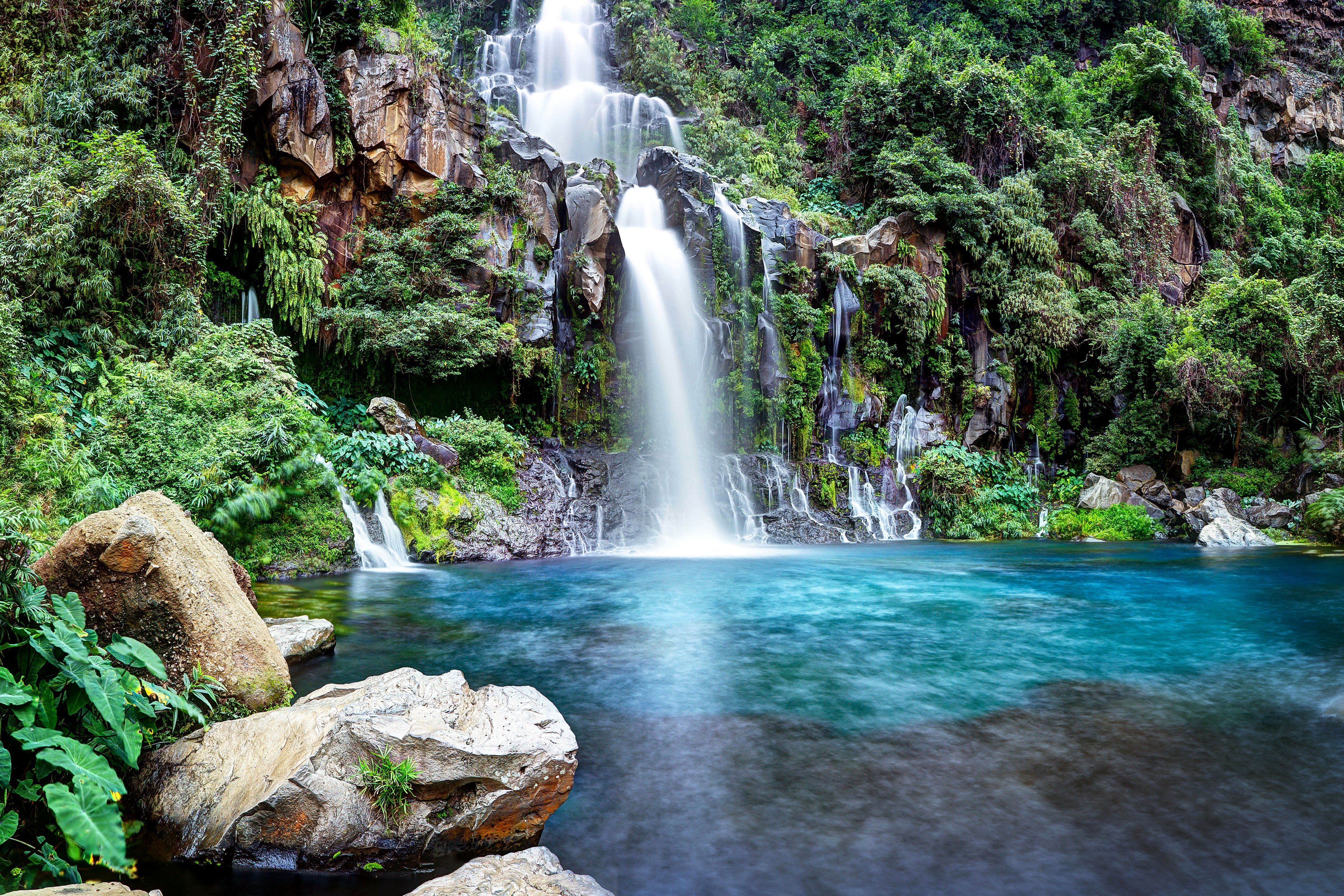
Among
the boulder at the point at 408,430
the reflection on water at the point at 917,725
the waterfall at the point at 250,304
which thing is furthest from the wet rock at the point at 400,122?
the reflection on water at the point at 917,725

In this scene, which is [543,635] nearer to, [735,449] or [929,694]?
[929,694]

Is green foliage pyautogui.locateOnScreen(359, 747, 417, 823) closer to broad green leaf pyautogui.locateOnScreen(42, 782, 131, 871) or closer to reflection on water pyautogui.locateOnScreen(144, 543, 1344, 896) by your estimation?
reflection on water pyautogui.locateOnScreen(144, 543, 1344, 896)

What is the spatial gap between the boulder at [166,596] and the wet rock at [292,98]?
12778 mm

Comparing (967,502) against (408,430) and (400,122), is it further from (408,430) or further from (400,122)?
(400,122)

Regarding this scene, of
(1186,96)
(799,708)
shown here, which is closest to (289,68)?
(799,708)

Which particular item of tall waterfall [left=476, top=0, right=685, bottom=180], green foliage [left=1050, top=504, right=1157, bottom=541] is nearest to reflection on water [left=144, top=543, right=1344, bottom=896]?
green foliage [left=1050, top=504, right=1157, bottom=541]

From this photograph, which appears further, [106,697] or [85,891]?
[106,697]

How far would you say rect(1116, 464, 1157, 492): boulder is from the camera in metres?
18.1

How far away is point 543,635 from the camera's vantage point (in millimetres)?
7027

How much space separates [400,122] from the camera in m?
16.0

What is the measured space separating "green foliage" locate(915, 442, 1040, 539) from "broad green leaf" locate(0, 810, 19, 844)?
17010mm

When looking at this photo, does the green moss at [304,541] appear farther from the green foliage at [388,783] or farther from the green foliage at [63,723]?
the green foliage at [388,783]

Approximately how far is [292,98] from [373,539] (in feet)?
30.6

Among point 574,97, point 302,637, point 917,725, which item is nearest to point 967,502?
point 917,725
